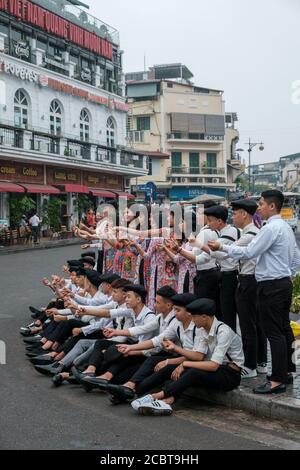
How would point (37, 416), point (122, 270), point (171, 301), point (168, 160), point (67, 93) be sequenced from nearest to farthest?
point (37, 416), point (171, 301), point (122, 270), point (67, 93), point (168, 160)

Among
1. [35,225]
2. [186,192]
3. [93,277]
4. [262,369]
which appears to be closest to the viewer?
[262,369]

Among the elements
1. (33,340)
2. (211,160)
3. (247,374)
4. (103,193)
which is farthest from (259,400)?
(211,160)

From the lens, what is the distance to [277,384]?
579 cm

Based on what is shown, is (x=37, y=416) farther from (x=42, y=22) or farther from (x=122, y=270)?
(x=42, y=22)

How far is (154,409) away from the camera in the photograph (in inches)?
217

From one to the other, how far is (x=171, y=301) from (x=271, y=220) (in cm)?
142

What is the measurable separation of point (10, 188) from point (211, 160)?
3248 centimetres

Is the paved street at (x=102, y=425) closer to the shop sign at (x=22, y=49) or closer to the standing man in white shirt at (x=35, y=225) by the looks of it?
the standing man in white shirt at (x=35, y=225)

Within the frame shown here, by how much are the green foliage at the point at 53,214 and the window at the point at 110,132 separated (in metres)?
8.85

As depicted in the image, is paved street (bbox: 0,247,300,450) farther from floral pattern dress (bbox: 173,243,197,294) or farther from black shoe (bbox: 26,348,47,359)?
floral pattern dress (bbox: 173,243,197,294)

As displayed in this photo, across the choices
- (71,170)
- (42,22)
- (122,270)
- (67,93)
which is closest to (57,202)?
(71,170)

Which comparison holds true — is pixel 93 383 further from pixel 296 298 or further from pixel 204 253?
pixel 296 298

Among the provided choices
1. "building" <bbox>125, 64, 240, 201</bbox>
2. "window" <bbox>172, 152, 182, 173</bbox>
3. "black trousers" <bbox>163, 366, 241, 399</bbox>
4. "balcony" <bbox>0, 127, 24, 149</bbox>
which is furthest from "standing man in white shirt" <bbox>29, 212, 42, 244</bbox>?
"window" <bbox>172, 152, 182, 173</bbox>
